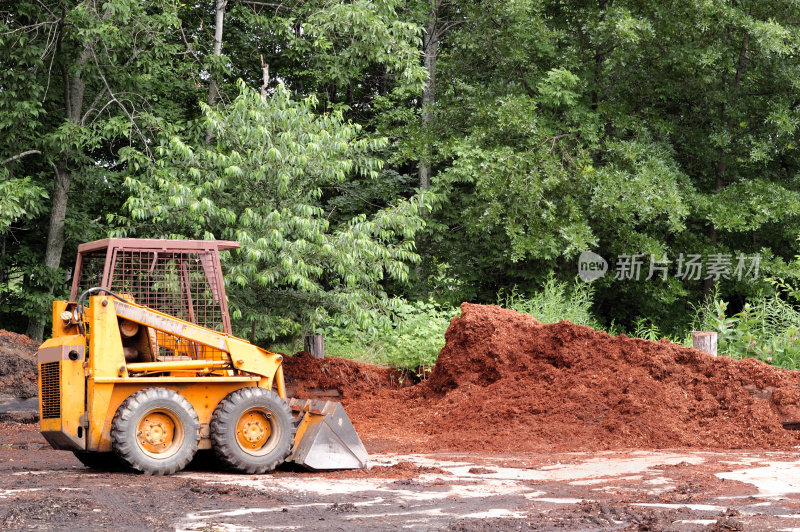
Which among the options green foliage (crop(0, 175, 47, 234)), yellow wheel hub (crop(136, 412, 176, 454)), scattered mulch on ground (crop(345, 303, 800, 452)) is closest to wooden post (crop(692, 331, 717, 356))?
scattered mulch on ground (crop(345, 303, 800, 452))

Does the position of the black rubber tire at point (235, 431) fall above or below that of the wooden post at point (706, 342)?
below

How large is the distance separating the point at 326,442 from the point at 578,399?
159 inches

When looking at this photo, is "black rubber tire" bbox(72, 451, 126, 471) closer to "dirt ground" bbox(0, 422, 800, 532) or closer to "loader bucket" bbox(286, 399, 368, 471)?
"dirt ground" bbox(0, 422, 800, 532)

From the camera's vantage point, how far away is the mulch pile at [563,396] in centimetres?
1052

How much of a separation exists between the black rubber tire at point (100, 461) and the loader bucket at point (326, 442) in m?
1.61

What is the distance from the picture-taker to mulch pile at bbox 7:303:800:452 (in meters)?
10.5

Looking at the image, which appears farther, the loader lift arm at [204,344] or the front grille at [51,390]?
the loader lift arm at [204,344]

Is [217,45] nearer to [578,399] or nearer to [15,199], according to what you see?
[15,199]

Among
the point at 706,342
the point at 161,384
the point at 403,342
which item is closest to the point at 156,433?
the point at 161,384

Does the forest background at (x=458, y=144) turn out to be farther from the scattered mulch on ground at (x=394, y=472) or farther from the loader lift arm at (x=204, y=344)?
the scattered mulch on ground at (x=394, y=472)

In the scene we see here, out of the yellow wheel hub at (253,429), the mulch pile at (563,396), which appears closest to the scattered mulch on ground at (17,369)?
the mulch pile at (563,396)

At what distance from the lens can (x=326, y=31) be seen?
18.8 meters

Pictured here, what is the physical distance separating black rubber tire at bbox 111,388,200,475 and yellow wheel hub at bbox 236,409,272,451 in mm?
402

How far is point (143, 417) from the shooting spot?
7789 millimetres
